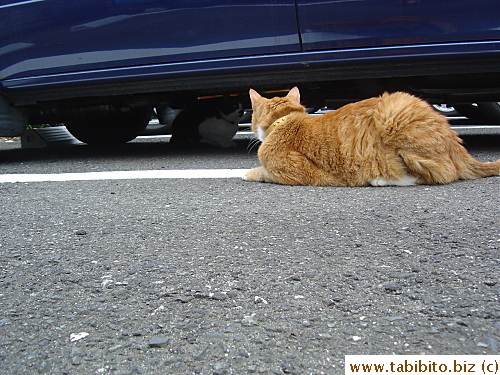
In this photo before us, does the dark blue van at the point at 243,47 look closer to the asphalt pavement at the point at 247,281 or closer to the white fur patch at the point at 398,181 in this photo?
the white fur patch at the point at 398,181

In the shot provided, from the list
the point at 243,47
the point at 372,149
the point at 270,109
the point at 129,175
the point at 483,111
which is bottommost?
the point at 483,111

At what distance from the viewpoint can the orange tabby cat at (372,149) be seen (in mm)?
2814

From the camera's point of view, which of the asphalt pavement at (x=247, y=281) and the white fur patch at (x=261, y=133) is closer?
the asphalt pavement at (x=247, y=281)

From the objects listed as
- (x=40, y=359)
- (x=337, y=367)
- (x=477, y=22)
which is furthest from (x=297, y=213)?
(x=477, y=22)

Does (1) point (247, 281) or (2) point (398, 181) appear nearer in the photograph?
(1) point (247, 281)

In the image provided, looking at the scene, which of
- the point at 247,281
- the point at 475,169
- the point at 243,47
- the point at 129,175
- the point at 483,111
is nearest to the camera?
the point at 247,281

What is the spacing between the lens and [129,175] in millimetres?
3621

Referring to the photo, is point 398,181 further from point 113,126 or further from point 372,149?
point 113,126

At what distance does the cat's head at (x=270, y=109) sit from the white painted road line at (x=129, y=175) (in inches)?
14.1

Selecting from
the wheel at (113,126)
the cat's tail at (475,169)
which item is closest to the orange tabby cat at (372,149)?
the cat's tail at (475,169)

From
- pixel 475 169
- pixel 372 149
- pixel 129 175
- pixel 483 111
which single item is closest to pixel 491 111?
pixel 483 111

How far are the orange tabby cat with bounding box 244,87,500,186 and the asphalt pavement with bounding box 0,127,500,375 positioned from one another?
164 millimetres

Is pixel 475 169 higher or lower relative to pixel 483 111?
higher

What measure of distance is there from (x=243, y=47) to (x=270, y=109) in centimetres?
60
